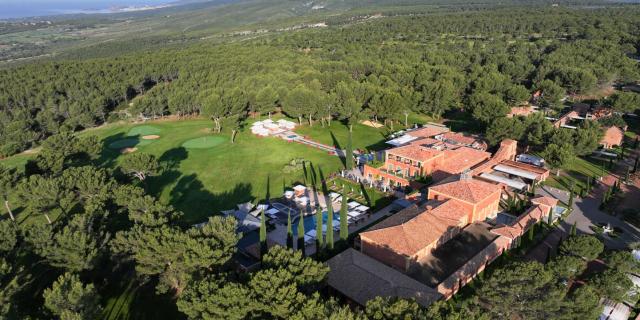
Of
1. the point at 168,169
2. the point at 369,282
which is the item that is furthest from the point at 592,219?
the point at 168,169

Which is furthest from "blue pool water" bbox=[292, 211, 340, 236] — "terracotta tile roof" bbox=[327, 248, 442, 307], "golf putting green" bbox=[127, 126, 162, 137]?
"golf putting green" bbox=[127, 126, 162, 137]

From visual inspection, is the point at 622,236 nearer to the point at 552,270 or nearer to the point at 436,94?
the point at 552,270

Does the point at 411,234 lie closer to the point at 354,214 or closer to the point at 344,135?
the point at 354,214

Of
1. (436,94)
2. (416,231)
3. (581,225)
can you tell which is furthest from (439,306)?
(436,94)

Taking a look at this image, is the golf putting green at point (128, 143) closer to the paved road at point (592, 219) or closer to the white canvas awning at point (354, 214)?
the white canvas awning at point (354, 214)

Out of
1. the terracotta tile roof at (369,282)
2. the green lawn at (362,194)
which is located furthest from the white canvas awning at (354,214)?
the terracotta tile roof at (369,282)

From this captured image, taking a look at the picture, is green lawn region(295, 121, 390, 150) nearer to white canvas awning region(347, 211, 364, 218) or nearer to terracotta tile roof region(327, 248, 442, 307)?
white canvas awning region(347, 211, 364, 218)
